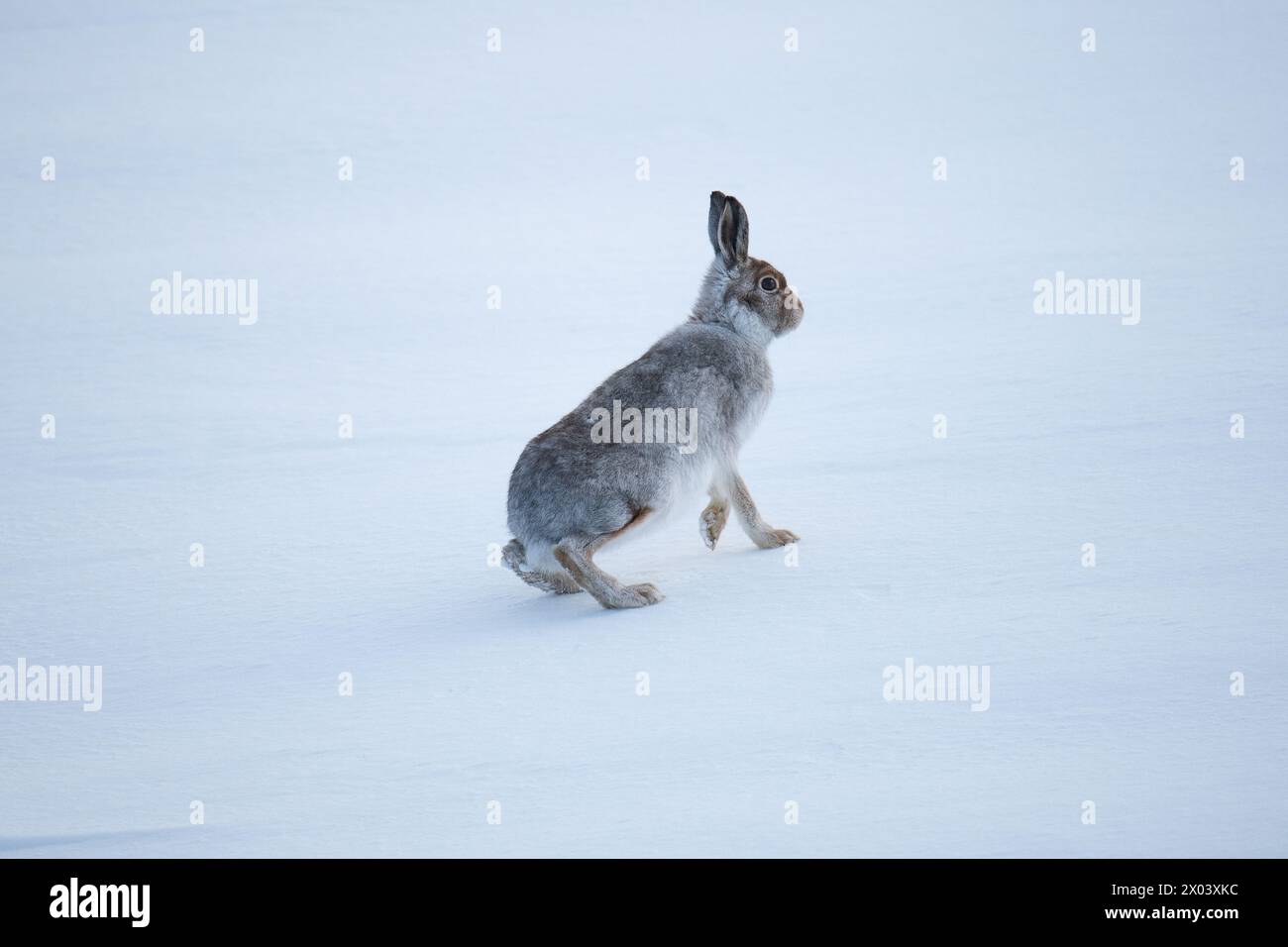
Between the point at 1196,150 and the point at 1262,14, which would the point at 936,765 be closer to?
the point at 1196,150

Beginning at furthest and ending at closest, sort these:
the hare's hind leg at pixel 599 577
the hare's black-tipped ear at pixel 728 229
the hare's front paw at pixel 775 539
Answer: the hare's front paw at pixel 775 539
the hare's black-tipped ear at pixel 728 229
the hare's hind leg at pixel 599 577

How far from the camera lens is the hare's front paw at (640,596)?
6619 millimetres

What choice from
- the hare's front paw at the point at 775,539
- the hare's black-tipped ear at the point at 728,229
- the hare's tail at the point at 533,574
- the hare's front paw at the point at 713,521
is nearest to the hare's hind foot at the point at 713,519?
the hare's front paw at the point at 713,521

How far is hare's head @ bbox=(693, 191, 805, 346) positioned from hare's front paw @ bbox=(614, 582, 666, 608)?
1.29m

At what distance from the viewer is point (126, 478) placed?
9.07 meters

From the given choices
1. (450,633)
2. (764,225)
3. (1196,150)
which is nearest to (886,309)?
(764,225)

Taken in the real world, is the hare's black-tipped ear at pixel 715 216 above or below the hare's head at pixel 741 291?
above

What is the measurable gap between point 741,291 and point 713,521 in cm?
104

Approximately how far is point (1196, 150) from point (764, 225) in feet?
13.3

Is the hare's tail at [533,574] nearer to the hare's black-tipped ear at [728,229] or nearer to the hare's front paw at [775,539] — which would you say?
the hare's front paw at [775,539]

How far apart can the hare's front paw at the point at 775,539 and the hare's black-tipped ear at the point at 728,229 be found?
1206 mm

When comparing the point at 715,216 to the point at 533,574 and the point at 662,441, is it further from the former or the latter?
the point at 533,574

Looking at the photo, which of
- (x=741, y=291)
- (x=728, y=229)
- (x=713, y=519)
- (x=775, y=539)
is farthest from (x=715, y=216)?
(x=775, y=539)

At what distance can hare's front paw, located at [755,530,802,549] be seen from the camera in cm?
731
